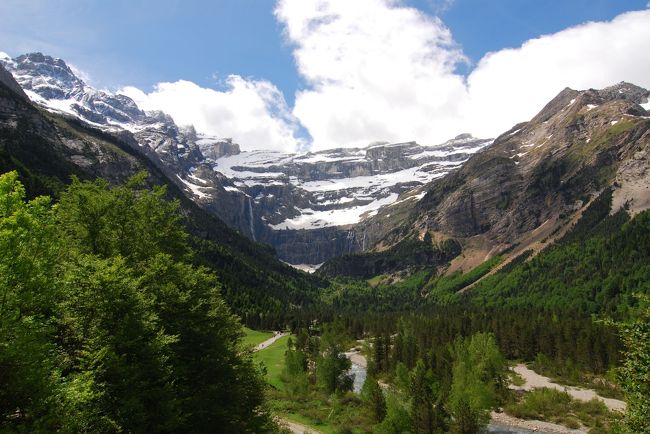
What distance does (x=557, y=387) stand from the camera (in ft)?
322

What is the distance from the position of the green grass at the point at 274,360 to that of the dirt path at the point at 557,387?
4899 cm

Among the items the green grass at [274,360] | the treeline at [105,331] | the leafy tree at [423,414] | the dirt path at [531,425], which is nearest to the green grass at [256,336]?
the green grass at [274,360]

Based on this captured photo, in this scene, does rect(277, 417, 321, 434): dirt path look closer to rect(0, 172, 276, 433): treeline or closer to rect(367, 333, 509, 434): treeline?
rect(367, 333, 509, 434): treeline

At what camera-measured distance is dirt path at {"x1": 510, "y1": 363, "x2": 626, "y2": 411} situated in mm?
84875

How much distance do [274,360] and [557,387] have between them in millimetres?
63107

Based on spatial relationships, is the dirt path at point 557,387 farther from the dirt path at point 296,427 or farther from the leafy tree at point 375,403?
the dirt path at point 296,427

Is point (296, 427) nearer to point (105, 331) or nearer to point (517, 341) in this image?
point (105, 331)

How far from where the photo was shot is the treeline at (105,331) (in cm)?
1748

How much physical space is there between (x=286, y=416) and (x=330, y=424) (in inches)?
283

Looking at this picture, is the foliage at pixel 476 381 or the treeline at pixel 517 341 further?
the treeline at pixel 517 341

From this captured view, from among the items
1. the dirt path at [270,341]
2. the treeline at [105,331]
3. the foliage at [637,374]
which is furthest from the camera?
the dirt path at [270,341]

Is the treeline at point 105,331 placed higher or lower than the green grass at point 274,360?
higher

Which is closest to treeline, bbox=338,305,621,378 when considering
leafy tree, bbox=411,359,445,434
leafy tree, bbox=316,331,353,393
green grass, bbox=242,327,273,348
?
leafy tree, bbox=316,331,353,393

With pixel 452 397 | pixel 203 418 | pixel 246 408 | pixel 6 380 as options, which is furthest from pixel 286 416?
pixel 6 380
